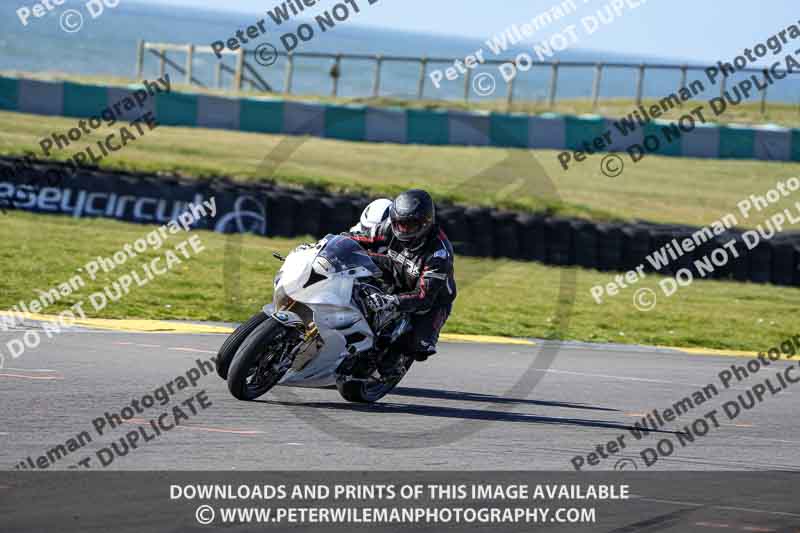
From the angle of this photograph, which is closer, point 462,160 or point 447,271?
point 447,271

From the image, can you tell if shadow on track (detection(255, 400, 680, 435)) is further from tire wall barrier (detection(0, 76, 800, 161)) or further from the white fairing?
tire wall barrier (detection(0, 76, 800, 161))

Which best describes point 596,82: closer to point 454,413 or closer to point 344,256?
point 454,413

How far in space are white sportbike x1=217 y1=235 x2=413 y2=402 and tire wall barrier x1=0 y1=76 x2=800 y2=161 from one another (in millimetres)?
21851

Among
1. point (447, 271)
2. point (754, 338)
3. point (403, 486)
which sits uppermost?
point (447, 271)

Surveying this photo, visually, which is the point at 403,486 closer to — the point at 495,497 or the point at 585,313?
the point at 495,497

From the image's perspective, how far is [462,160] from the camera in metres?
29.9

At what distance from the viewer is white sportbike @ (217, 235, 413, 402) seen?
8.12m

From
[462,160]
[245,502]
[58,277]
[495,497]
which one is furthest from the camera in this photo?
[462,160]

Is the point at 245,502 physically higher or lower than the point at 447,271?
lower

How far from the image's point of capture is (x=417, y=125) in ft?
102

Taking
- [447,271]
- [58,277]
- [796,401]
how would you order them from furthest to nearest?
1. [58,277]
2. [796,401]
3. [447,271]

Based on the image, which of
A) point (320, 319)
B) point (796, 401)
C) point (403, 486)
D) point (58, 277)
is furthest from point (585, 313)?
point (403, 486)

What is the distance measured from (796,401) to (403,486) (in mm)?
6209

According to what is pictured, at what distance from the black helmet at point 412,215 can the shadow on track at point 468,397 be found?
1.43 m
